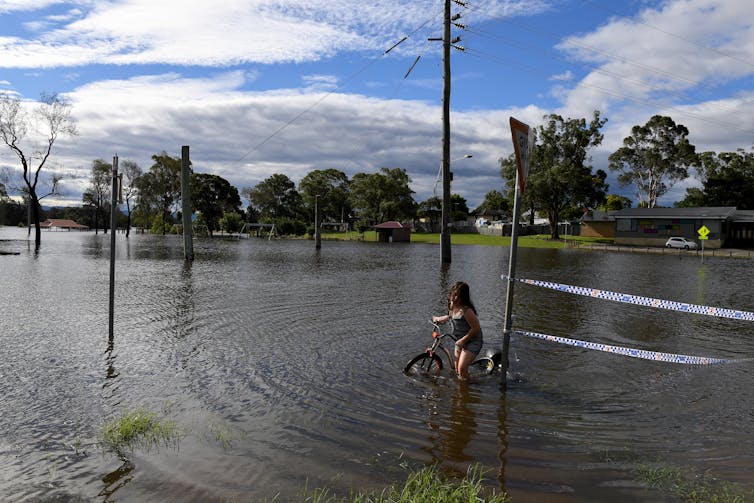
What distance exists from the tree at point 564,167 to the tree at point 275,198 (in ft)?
203

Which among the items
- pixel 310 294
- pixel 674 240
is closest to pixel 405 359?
pixel 310 294

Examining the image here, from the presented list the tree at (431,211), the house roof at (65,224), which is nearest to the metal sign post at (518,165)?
the tree at (431,211)

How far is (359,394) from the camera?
251 inches

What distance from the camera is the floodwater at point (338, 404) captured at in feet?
13.8

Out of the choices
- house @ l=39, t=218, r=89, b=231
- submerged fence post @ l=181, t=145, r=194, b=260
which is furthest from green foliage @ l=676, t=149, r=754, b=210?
house @ l=39, t=218, r=89, b=231

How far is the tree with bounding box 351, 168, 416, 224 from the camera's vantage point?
93750 mm

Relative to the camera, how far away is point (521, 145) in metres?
6.00

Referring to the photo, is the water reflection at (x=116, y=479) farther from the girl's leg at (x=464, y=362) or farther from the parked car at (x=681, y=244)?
the parked car at (x=681, y=244)

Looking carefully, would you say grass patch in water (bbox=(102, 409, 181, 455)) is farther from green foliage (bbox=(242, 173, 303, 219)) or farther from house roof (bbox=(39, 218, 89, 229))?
house roof (bbox=(39, 218, 89, 229))

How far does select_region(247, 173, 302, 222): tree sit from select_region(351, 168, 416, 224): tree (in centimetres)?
2867

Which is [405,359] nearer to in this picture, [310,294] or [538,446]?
[538,446]

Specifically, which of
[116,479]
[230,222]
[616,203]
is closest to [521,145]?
[116,479]

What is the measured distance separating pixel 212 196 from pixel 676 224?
87.3 m

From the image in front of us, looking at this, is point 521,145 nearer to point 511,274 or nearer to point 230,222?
point 511,274
